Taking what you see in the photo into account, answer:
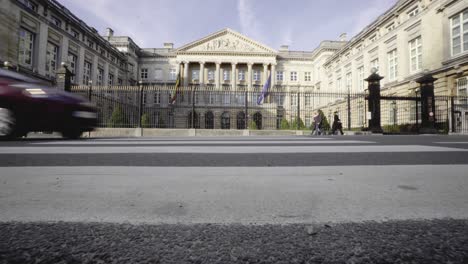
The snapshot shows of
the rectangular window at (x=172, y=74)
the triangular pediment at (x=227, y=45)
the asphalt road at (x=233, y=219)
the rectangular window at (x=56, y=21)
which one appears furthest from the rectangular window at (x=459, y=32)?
the rectangular window at (x=172, y=74)

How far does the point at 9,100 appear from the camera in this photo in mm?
4422

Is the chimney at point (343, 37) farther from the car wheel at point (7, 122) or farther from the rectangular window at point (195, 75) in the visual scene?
the car wheel at point (7, 122)

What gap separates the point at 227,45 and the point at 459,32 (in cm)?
3388

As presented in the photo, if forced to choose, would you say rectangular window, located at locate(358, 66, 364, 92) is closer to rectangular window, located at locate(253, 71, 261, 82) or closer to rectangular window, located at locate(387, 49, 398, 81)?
rectangular window, located at locate(387, 49, 398, 81)

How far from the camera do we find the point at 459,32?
17.0 meters

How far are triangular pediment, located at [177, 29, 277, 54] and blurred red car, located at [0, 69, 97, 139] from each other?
41360mm

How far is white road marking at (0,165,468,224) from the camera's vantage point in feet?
2.36

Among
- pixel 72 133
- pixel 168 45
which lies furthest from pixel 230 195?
pixel 168 45

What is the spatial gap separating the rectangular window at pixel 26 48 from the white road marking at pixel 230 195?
25.9m

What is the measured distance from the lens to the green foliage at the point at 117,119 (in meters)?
12.4

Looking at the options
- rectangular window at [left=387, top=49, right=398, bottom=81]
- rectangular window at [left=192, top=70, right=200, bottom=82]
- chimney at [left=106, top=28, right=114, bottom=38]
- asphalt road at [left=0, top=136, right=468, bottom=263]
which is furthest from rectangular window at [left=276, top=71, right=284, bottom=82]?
asphalt road at [left=0, top=136, right=468, bottom=263]

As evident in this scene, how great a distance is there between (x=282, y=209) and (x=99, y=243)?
20.1 inches

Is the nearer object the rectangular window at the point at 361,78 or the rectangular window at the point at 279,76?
the rectangular window at the point at 361,78

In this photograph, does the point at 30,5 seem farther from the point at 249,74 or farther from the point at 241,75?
the point at 241,75
